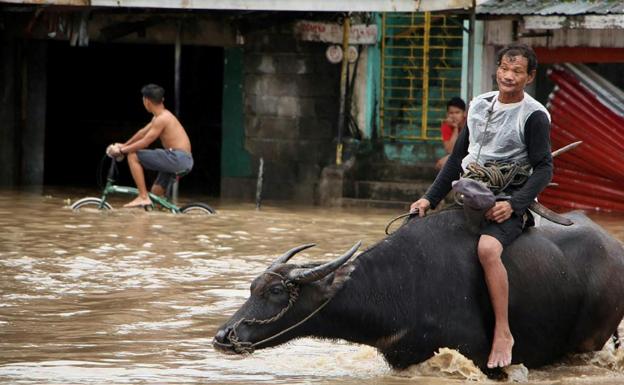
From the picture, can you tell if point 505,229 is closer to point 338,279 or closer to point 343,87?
point 338,279

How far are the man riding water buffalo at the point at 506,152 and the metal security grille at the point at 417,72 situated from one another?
34.9 feet

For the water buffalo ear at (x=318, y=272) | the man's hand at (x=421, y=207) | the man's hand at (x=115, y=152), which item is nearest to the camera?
the water buffalo ear at (x=318, y=272)

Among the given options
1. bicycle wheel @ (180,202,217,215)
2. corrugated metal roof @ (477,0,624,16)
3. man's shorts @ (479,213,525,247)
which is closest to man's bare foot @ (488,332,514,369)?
man's shorts @ (479,213,525,247)

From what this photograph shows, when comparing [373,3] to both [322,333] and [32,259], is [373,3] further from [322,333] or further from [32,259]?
[322,333]

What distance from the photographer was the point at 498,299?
720 cm

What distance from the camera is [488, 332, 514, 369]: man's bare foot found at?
721 cm

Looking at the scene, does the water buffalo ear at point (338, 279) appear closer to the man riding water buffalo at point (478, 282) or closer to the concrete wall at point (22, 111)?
the man riding water buffalo at point (478, 282)

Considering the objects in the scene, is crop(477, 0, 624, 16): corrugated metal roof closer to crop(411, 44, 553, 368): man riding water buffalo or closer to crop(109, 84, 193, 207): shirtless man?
crop(109, 84, 193, 207): shirtless man

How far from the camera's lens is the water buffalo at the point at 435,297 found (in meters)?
7.18

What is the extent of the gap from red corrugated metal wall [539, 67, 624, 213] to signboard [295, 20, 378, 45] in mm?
2433

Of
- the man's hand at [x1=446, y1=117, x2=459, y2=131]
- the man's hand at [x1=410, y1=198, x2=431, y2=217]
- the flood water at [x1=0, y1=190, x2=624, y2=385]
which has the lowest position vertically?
the flood water at [x1=0, y1=190, x2=624, y2=385]

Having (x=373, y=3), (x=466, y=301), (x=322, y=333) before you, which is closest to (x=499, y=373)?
(x=466, y=301)

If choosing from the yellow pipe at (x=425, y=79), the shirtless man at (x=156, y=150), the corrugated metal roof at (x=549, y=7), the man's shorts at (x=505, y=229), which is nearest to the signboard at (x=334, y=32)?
the yellow pipe at (x=425, y=79)

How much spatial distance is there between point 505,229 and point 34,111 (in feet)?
44.1
